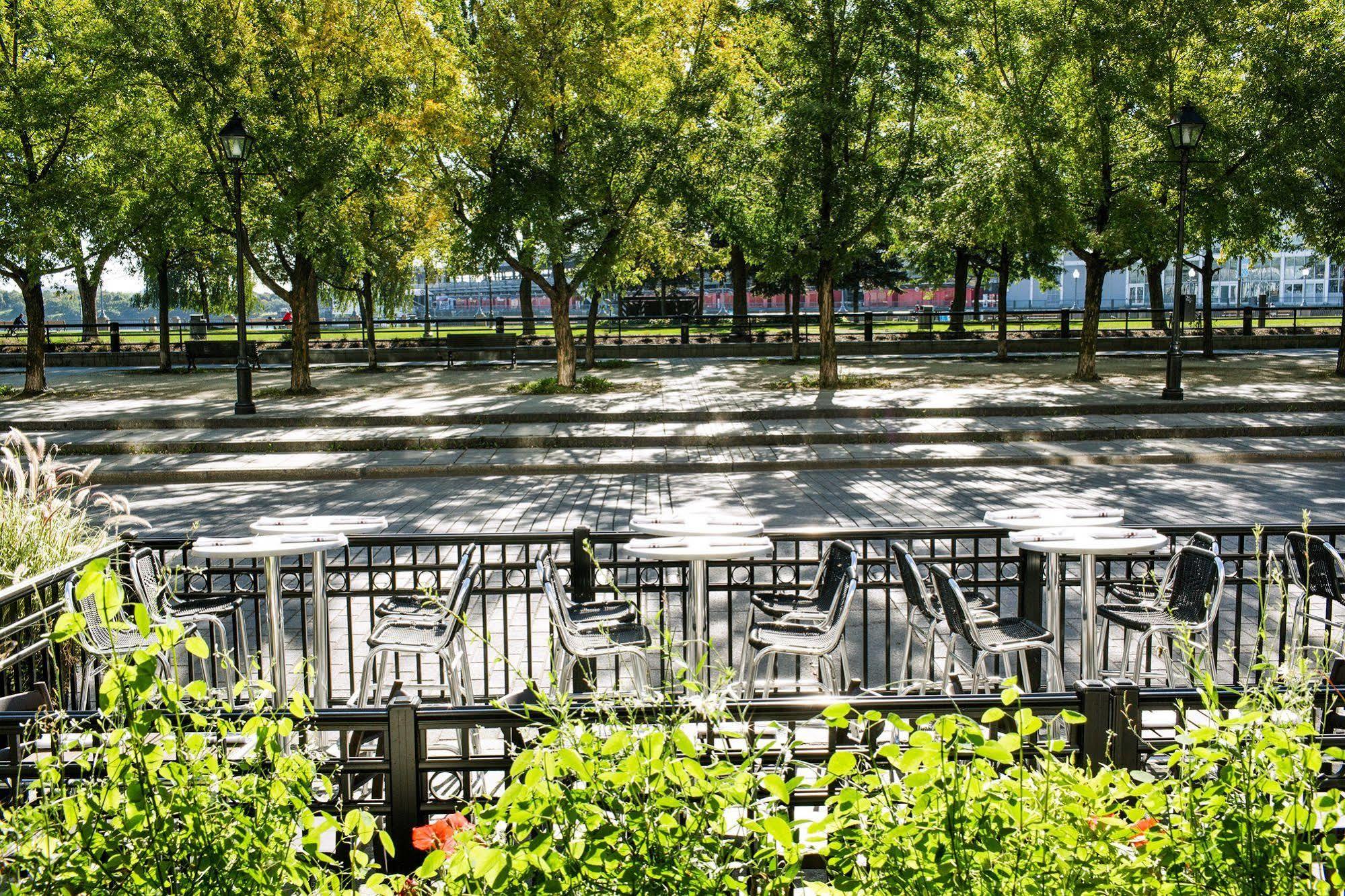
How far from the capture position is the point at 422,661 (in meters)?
7.46

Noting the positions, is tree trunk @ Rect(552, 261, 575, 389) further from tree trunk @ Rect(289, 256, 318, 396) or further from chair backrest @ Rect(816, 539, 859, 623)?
chair backrest @ Rect(816, 539, 859, 623)

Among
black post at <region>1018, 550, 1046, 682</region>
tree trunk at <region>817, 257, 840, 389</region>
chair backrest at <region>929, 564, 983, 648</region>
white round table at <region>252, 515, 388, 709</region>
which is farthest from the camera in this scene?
tree trunk at <region>817, 257, 840, 389</region>

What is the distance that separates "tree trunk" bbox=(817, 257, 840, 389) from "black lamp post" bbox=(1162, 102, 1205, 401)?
6588mm

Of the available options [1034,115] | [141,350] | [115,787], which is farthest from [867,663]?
[141,350]

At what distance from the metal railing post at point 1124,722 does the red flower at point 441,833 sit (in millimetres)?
1841

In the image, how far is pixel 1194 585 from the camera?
6.14m

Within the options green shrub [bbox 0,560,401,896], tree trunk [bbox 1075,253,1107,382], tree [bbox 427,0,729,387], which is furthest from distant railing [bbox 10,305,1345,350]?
green shrub [bbox 0,560,401,896]

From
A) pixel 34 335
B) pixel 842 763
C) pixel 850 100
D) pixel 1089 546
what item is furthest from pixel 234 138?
pixel 842 763

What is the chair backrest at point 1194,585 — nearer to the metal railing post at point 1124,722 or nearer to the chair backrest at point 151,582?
the metal railing post at point 1124,722

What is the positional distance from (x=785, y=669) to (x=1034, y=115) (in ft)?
61.6

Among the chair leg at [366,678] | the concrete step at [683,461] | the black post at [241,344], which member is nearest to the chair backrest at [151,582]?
the chair leg at [366,678]

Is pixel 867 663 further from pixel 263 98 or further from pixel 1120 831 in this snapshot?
pixel 263 98

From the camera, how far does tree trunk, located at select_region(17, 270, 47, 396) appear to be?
24266 millimetres

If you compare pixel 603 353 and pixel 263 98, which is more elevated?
pixel 263 98
